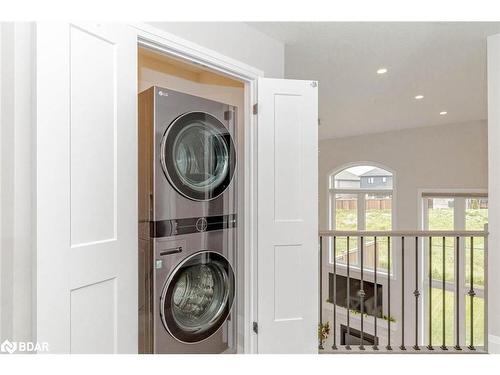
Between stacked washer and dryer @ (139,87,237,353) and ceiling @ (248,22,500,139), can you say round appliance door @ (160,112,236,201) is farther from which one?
ceiling @ (248,22,500,139)

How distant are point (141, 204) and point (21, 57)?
2.55 feet

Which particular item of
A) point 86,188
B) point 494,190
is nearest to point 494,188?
point 494,190

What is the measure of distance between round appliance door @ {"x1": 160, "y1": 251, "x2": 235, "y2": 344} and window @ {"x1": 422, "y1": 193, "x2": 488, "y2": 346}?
4086mm

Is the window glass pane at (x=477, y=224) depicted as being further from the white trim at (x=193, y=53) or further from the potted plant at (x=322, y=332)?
the white trim at (x=193, y=53)

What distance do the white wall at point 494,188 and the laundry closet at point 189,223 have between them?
1581 millimetres

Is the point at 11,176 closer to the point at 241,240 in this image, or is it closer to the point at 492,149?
the point at 241,240

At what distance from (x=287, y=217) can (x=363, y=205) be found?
4.57 metres

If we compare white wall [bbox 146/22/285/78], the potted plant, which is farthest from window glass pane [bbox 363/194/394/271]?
white wall [bbox 146/22/285/78]

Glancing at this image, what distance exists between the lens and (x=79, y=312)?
3.51 ft

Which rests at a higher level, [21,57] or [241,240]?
[21,57]

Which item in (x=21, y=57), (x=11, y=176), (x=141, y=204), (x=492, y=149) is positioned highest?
(x=21, y=57)

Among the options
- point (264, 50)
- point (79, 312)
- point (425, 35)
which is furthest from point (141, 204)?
point (425, 35)

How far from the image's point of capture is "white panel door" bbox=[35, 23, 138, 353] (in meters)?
0.98

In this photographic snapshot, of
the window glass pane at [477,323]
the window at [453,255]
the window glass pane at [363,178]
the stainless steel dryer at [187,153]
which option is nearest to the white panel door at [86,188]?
the stainless steel dryer at [187,153]
